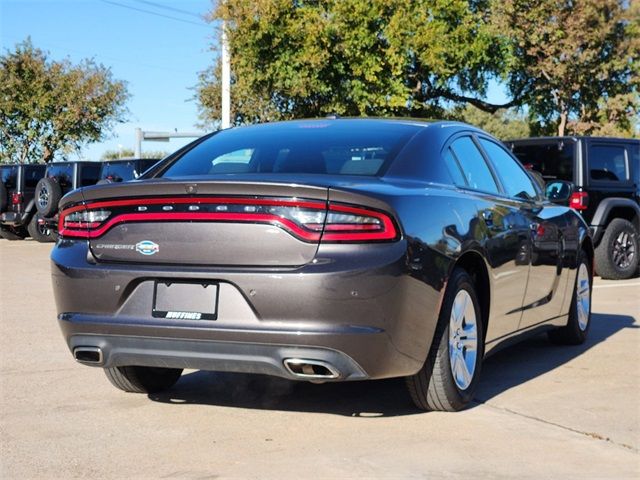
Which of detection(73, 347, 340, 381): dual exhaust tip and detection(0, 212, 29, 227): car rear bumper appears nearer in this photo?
detection(73, 347, 340, 381): dual exhaust tip

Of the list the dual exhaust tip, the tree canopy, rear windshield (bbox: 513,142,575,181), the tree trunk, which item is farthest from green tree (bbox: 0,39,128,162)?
the dual exhaust tip

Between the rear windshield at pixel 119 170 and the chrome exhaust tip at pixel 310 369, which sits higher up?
the rear windshield at pixel 119 170

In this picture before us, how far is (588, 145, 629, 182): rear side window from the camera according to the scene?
12.9 m

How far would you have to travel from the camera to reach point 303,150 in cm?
538

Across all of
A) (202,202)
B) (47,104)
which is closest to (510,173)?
(202,202)

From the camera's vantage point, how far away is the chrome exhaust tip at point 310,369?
449 centimetres

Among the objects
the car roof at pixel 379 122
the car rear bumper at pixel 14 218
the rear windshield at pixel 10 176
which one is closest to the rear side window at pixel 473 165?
the car roof at pixel 379 122

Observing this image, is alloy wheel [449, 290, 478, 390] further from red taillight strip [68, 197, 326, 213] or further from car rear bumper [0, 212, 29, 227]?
car rear bumper [0, 212, 29, 227]

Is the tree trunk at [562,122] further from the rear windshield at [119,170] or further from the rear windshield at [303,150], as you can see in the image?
the rear windshield at [303,150]

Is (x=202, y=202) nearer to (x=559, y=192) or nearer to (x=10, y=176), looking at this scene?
(x=559, y=192)

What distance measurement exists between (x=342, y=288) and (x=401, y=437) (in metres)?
0.82

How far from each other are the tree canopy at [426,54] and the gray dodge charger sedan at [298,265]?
22.4 metres

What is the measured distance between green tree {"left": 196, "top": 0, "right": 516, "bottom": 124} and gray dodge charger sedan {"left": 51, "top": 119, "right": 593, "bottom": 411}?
22.4m

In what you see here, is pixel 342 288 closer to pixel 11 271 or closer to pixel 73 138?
pixel 11 271
